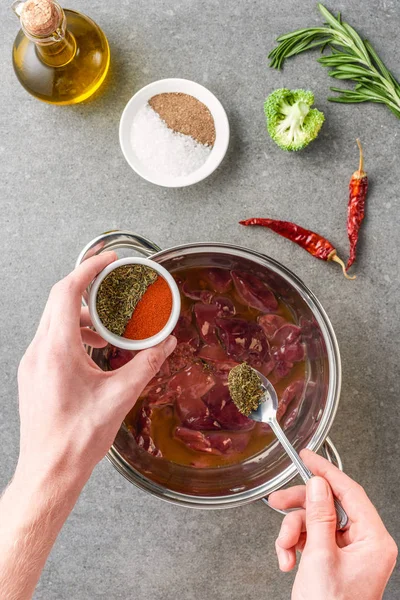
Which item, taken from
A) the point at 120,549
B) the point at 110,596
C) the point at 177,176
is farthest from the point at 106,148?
the point at 110,596

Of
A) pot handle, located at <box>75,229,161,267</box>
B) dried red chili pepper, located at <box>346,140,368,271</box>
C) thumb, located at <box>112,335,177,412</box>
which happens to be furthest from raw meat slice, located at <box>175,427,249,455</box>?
dried red chili pepper, located at <box>346,140,368,271</box>

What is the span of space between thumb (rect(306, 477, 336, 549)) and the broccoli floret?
1.26 metres

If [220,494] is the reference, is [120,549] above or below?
below

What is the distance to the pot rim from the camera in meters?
1.96

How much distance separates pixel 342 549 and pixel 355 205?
4.12 ft

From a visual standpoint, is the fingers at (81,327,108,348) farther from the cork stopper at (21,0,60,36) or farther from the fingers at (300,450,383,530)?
the cork stopper at (21,0,60,36)

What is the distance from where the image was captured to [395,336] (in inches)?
92.0

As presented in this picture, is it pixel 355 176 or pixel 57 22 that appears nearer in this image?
pixel 57 22

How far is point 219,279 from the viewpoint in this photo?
7.02ft

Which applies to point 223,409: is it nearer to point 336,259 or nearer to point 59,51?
point 336,259

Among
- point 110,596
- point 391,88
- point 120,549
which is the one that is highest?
point 391,88

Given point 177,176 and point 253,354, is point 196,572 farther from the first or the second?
point 177,176

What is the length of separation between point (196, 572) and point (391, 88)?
205 cm

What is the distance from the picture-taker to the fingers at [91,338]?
1948mm
